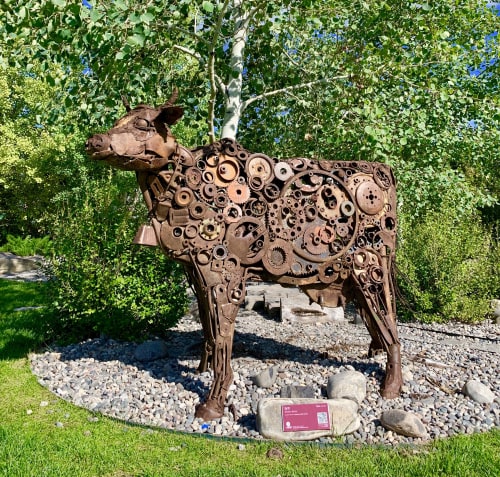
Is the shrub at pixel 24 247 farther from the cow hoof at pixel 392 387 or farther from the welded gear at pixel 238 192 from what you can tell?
the cow hoof at pixel 392 387

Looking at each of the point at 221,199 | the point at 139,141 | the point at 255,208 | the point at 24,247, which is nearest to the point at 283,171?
the point at 255,208

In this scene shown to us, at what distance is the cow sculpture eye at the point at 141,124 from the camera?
12.9 ft

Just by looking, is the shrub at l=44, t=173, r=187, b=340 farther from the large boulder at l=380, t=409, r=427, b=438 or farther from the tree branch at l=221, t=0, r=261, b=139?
the large boulder at l=380, t=409, r=427, b=438

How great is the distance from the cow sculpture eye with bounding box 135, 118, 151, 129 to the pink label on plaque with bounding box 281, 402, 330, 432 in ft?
8.69

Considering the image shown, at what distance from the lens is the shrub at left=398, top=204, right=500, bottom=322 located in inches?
335

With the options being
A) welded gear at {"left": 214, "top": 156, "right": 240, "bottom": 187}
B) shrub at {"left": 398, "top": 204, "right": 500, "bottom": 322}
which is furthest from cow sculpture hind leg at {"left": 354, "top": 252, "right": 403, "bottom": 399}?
shrub at {"left": 398, "top": 204, "right": 500, "bottom": 322}

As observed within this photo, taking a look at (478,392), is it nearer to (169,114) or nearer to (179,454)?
(179,454)

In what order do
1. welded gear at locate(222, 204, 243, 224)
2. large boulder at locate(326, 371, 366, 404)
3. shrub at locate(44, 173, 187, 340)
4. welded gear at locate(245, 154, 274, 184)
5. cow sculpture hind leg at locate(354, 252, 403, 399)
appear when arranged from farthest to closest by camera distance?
1. shrub at locate(44, 173, 187, 340)
2. cow sculpture hind leg at locate(354, 252, 403, 399)
3. welded gear at locate(245, 154, 274, 184)
4. welded gear at locate(222, 204, 243, 224)
5. large boulder at locate(326, 371, 366, 404)

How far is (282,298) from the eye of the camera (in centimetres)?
874

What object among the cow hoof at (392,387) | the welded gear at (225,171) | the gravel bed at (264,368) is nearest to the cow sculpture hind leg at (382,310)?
the cow hoof at (392,387)

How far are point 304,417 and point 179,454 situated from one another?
1.01 m

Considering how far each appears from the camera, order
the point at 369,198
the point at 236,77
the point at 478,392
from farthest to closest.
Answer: the point at 236,77 < the point at 369,198 < the point at 478,392

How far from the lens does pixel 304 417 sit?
360cm

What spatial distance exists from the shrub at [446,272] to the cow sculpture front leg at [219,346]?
17.4 ft
